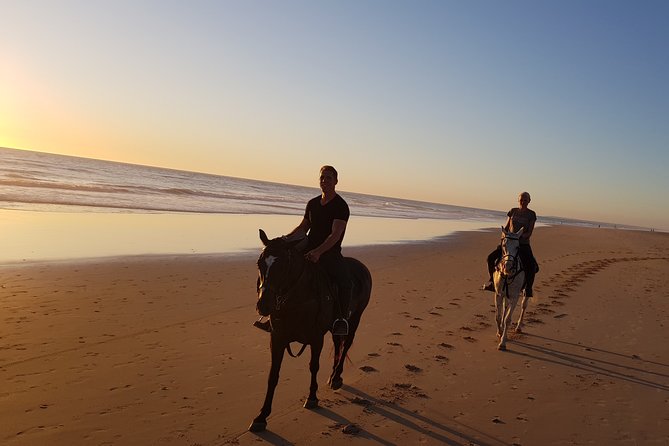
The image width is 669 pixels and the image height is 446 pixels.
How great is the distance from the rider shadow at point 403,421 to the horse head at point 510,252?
13.3 feet

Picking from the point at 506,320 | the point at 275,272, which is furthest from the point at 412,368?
the point at 275,272

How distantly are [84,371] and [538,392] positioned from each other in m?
6.36

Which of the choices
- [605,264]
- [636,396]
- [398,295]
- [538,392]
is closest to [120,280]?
[398,295]

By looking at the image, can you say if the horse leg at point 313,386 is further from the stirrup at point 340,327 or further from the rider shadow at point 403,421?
the stirrup at point 340,327

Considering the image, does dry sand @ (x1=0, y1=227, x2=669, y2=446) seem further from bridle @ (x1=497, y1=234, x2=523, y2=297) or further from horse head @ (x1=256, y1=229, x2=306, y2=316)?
horse head @ (x1=256, y1=229, x2=306, y2=316)

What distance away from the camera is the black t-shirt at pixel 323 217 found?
5.46 meters

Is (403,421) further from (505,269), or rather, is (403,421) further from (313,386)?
(505,269)

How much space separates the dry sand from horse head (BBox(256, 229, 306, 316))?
4.99ft

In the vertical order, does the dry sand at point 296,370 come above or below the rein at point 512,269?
below

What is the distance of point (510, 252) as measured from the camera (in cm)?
868

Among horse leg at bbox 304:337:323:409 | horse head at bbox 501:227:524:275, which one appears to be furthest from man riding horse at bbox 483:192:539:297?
horse leg at bbox 304:337:323:409

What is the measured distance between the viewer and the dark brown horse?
4613 mm

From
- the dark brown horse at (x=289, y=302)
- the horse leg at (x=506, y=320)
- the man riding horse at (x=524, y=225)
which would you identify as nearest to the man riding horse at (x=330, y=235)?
the dark brown horse at (x=289, y=302)

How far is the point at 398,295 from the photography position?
12805mm
